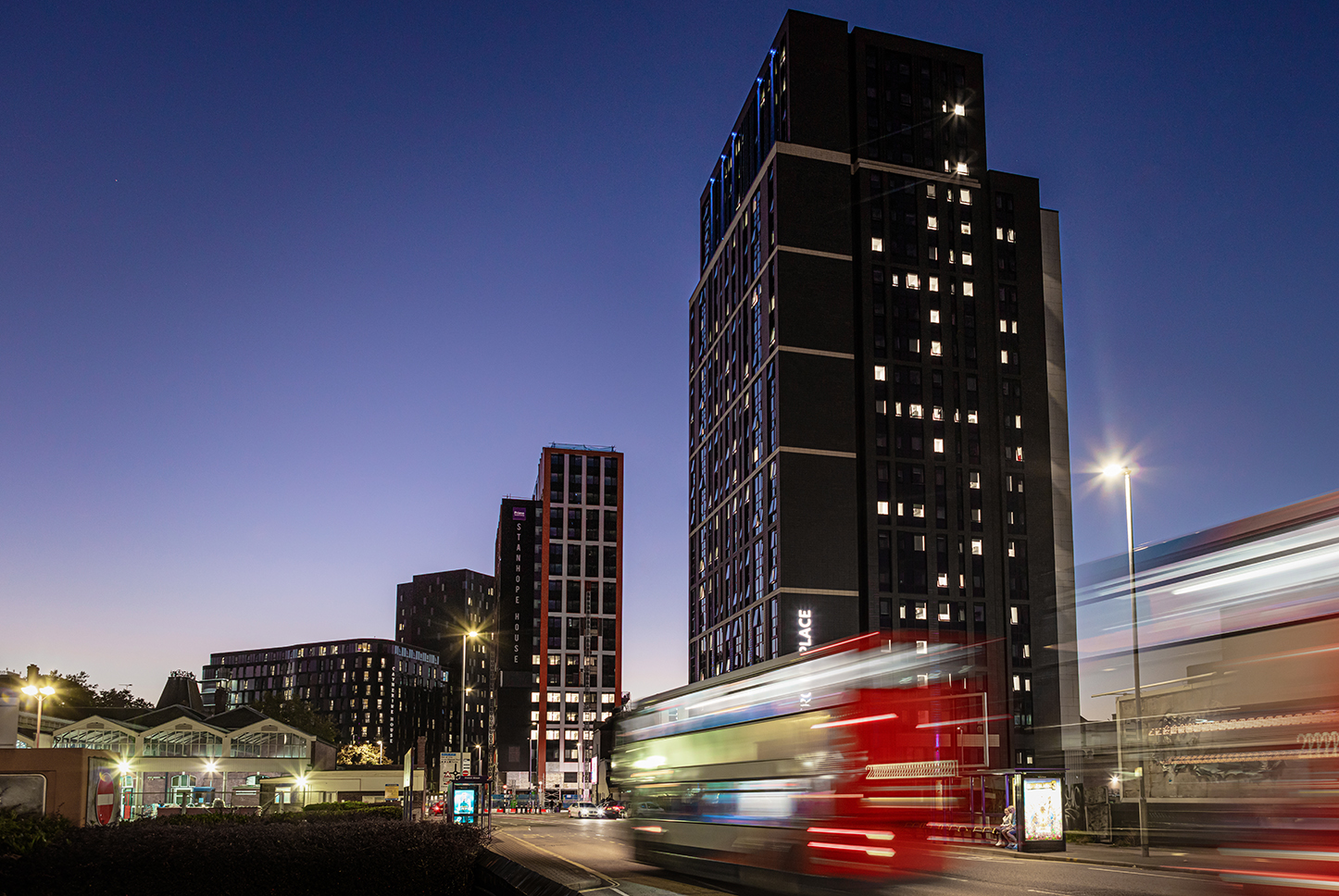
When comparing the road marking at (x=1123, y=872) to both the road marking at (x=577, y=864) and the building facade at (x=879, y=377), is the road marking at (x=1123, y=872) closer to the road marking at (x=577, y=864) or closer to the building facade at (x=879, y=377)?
the road marking at (x=577, y=864)

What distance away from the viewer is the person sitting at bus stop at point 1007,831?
34.3 metres

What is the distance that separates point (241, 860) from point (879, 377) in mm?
86117

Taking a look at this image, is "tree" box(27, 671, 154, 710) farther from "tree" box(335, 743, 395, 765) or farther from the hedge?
the hedge

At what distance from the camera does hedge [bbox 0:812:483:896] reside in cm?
1486

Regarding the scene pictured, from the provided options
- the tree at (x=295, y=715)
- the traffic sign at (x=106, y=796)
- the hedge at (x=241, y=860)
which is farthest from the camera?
the tree at (x=295, y=715)

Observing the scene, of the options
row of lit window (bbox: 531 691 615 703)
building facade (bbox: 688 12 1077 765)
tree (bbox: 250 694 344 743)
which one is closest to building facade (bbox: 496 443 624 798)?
row of lit window (bbox: 531 691 615 703)

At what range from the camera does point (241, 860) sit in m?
15.9

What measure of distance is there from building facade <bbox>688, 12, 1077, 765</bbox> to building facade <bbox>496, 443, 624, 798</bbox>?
2476 inches

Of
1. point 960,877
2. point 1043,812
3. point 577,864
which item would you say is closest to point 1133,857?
point 1043,812

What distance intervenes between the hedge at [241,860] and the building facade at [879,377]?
69358mm

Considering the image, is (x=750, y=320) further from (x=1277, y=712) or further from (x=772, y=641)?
(x=1277, y=712)

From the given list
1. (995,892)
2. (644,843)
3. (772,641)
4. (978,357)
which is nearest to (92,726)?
(772,641)

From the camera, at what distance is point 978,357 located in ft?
335

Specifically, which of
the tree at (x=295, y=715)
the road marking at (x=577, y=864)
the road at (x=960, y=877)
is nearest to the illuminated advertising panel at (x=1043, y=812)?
the road at (x=960, y=877)
